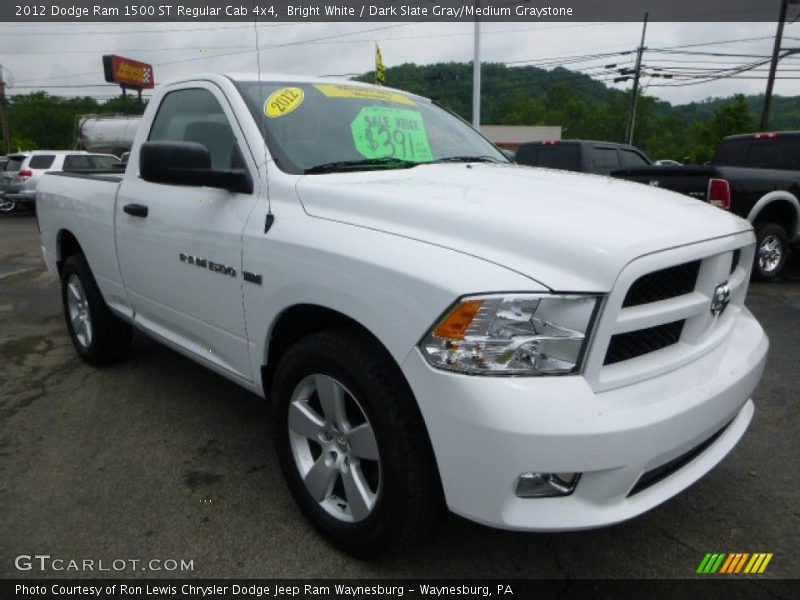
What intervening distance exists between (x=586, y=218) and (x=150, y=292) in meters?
2.36

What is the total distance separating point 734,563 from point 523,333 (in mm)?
1349

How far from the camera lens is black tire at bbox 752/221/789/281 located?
7090mm

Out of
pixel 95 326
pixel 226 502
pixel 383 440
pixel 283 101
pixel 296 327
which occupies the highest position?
pixel 283 101

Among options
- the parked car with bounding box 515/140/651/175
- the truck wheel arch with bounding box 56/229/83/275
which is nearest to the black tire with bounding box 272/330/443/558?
the truck wheel arch with bounding box 56/229/83/275

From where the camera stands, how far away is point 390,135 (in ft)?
9.75

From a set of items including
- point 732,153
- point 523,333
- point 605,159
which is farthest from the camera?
point 605,159

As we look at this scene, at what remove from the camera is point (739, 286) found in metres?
2.46

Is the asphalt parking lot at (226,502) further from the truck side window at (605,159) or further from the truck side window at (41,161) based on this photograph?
the truck side window at (41,161)

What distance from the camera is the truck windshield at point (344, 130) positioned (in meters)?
2.65

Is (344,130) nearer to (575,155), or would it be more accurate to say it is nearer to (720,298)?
(720,298)

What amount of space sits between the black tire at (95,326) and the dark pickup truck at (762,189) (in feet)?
18.8

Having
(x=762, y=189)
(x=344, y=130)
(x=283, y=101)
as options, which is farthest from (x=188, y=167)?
(x=762, y=189)

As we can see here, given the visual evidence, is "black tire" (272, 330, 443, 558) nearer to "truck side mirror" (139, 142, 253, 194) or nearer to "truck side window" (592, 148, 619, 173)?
"truck side mirror" (139, 142, 253, 194)

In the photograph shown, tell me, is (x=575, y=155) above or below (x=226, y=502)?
above
